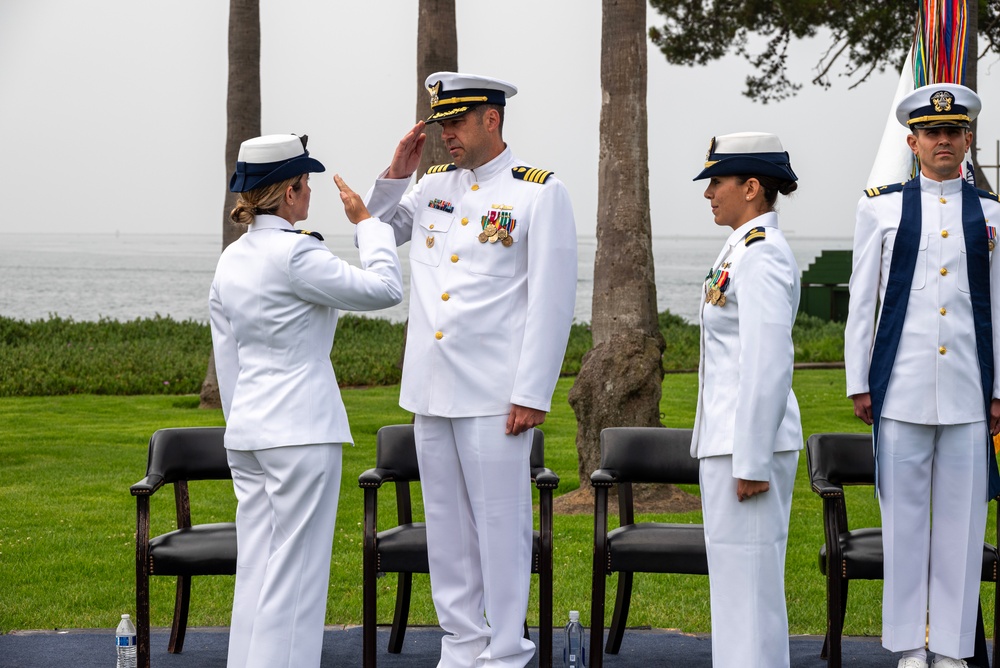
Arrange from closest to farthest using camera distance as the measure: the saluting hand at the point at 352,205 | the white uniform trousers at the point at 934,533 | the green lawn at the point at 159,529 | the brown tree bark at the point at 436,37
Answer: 1. the saluting hand at the point at 352,205
2. the white uniform trousers at the point at 934,533
3. the green lawn at the point at 159,529
4. the brown tree bark at the point at 436,37

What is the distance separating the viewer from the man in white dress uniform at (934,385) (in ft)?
14.4

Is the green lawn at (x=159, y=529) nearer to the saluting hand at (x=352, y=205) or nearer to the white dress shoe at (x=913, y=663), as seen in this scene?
the white dress shoe at (x=913, y=663)

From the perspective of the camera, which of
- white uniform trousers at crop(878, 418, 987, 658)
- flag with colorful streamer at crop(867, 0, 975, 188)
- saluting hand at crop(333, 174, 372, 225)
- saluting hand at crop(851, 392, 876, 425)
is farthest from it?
flag with colorful streamer at crop(867, 0, 975, 188)

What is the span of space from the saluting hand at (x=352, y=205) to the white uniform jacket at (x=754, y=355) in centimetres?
117

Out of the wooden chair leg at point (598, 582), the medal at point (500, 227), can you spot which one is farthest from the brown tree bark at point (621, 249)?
the medal at point (500, 227)

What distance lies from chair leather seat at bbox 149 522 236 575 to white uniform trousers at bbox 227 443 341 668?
47 centimetres

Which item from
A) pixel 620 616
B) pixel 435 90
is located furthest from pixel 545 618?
pixel 435 90

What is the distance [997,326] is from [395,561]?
2.25m

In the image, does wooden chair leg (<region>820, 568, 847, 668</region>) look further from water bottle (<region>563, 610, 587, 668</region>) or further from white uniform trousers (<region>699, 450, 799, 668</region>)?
water bottle (<region>563, 610, 587, 668</region>)

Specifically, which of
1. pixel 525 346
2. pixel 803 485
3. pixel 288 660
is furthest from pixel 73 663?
pixel 803 485

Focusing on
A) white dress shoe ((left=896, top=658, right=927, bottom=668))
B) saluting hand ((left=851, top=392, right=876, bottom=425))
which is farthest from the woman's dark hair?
white dress shoe ((left=896, top=658, right=927, bottom=668))

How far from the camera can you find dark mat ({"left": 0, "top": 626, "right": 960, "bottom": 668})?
4844mm

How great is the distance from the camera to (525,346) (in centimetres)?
418

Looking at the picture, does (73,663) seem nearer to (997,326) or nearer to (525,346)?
(525,346)
